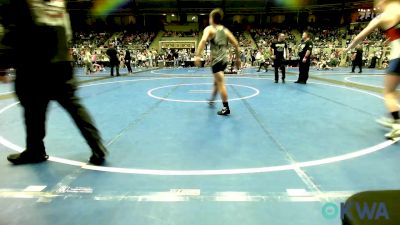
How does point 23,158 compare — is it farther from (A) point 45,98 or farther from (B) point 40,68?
(B) point 40,68

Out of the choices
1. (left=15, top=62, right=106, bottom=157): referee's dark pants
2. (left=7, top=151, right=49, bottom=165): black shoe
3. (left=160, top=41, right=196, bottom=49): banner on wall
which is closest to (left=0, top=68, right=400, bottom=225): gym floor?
(left=7, top=151, right=49, bottom=165): black shoe

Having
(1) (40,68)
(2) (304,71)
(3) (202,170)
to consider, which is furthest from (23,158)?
(2) (304,71)

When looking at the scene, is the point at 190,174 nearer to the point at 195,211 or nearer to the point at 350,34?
the point at 195,211

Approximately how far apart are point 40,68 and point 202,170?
1.93 m

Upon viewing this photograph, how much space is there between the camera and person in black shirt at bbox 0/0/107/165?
288 centimetres

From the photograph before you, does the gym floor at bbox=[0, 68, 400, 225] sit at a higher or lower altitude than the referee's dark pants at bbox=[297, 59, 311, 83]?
lower

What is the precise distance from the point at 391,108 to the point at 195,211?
12.0ft

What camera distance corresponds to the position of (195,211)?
2.29 m

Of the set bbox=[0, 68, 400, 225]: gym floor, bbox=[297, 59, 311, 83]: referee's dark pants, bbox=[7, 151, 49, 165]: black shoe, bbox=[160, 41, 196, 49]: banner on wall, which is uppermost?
bbox=[160, 41, 196, 49]: banner on wall

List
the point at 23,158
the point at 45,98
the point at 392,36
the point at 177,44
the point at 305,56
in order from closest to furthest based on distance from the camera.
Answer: the point at 45,98
the point at 23,158
the point at 392,36
the point at 305,56
the point at 177,44

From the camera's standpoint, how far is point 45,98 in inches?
127

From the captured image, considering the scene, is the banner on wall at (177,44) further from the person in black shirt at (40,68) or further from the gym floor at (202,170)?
the person in black shirt at (40,68)

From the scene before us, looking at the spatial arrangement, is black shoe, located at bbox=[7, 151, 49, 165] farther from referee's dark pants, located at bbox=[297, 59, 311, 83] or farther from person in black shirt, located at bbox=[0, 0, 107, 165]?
referee's dark pants, located at bbox=[297, 59, 311, 83]

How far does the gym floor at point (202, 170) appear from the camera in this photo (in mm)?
2287
